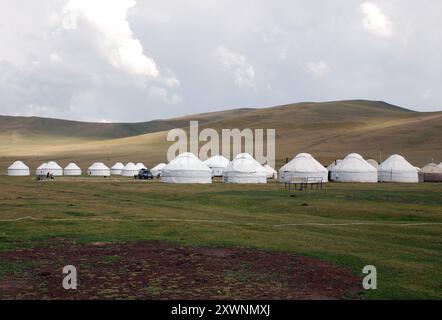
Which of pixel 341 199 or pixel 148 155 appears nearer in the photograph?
pixel 341 199

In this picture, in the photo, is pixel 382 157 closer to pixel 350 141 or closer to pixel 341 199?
pixel 350 141

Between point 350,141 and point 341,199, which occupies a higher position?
point 350,141

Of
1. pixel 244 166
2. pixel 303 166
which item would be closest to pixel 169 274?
pixel 303 166

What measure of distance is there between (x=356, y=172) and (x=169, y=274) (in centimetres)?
5105

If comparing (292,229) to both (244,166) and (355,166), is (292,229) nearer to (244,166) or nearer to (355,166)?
(244,166)

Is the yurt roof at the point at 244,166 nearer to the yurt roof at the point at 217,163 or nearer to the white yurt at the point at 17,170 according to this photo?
the yurt roof at the point at 217,163

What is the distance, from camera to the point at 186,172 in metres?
57.3

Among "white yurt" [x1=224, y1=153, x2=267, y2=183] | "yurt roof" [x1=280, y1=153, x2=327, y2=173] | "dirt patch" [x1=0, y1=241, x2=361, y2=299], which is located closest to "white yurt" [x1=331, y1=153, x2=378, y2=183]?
"yurt roof" [x1=280, y1=153, x2=327, y2=173]

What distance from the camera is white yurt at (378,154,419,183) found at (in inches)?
2517

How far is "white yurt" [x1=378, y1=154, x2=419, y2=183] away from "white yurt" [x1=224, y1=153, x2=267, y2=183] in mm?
15469

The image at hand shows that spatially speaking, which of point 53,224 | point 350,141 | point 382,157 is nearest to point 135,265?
point 53,224

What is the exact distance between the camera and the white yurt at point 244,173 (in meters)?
Result: 58.8

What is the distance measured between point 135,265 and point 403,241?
35.0 feet

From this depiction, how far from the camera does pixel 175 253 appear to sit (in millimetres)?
15484
